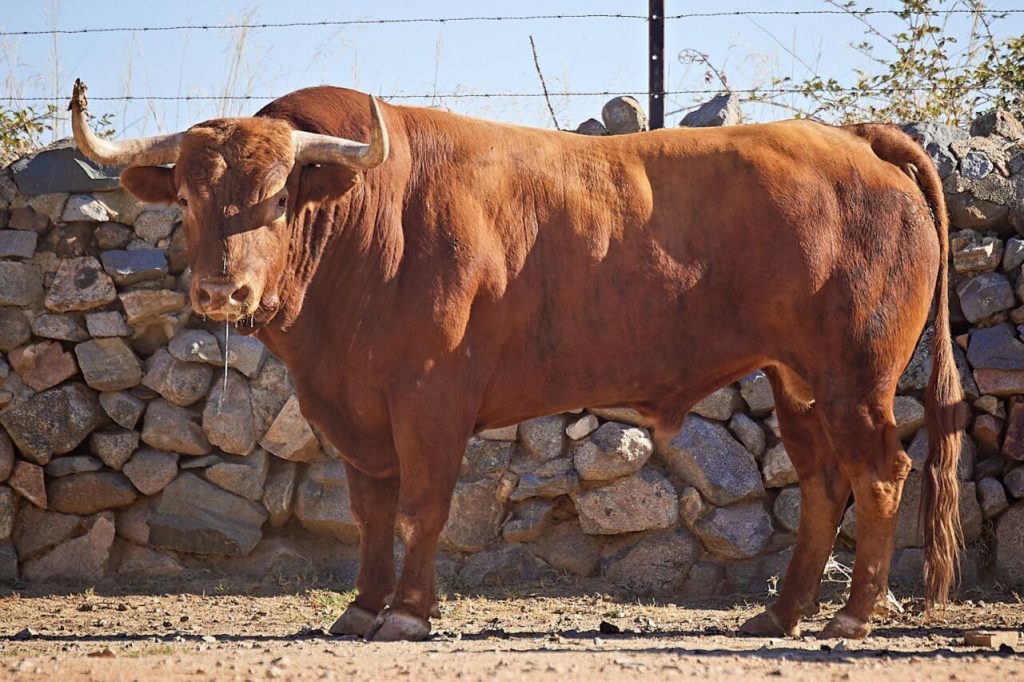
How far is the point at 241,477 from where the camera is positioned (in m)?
7.22

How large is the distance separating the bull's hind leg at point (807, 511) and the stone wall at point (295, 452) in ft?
3.81

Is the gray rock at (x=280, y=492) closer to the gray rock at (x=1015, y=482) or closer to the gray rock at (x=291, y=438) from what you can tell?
the gray rock at (x=291, y=438)

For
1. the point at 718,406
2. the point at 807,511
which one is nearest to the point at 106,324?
the point at 718,406

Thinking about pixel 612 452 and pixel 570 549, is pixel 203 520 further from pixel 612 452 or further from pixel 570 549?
pixel 612 452

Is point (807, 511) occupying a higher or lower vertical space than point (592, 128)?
lower

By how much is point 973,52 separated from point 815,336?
164 inches

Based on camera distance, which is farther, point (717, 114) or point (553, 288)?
point (717, 114)

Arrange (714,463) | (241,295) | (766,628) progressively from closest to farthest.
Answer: (241,295) → (766,628) → (714,463)

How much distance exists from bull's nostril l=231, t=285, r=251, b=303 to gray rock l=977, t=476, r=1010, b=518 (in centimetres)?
412

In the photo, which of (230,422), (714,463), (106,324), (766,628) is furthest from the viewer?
(106,324)

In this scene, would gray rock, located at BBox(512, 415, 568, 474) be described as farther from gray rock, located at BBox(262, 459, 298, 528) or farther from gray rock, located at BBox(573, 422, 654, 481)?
gray rock, located at BBox(262, 459, 298, 528)

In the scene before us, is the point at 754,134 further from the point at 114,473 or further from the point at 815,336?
the point at 114,473

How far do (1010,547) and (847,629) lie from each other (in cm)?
198

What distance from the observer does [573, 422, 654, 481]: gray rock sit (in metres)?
6.97
